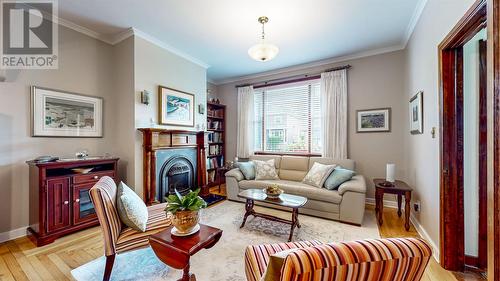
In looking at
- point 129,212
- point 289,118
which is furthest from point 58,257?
point 289,118

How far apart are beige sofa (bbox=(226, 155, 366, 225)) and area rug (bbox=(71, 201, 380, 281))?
0.14 m

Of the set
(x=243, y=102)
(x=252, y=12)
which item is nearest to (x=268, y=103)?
(x=243, y=102)

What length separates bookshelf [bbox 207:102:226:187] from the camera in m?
5.23

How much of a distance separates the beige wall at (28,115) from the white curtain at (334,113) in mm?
4126

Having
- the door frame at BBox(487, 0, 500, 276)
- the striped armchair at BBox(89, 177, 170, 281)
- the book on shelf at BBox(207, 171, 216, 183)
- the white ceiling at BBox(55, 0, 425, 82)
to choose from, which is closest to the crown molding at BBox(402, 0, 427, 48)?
the white ceiling at BBox(55, 0, 425, 82)

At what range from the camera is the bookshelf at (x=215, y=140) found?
5234mm

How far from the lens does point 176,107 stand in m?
3.94

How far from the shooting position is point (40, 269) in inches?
76.9

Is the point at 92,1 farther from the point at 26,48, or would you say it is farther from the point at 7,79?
the point at 7,79

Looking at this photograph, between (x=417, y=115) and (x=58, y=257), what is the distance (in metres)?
4.63

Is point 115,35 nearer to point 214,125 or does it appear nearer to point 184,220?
point 214,125

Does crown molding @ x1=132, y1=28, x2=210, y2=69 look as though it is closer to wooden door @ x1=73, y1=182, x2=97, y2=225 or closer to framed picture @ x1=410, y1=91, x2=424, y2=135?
wooden door @ x1=73, y1=182, x2=97, y2=225

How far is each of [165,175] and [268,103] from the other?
2.94 m

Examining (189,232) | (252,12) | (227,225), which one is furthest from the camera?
(227,225)
